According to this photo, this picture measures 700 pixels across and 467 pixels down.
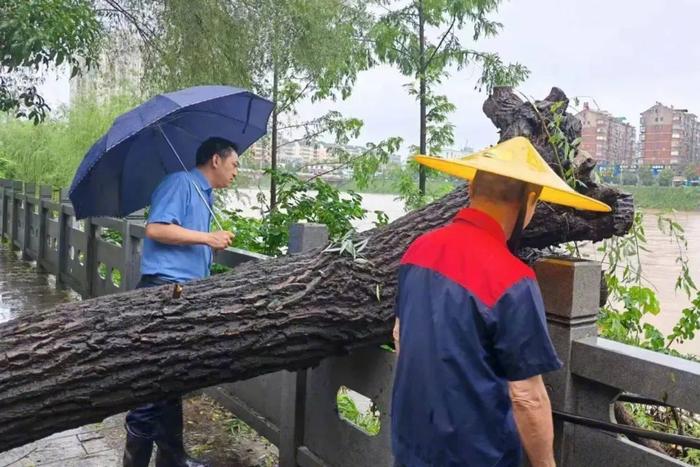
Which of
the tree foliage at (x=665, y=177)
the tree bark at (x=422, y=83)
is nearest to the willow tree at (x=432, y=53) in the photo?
the tree bark at (x=422, y=83)

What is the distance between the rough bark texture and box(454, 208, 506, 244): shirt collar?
103 centimetres

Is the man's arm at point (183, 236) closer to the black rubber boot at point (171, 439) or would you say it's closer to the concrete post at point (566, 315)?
the black rubber boot at point (171, 439)

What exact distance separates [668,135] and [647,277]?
2458 mm

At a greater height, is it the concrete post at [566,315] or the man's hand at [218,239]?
the man's hand at [218,239]

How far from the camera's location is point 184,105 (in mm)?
2975

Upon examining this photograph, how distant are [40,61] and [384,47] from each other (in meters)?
5.50

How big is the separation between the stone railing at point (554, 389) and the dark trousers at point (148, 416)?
1.95 ft

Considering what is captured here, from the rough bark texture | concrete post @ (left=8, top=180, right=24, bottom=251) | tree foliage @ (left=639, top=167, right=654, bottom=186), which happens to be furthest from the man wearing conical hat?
concrete post @ (left=8, top=180, right=24, bottom=251)

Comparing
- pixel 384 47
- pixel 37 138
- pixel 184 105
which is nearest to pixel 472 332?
pixel 184 105

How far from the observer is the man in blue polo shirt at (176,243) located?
2.98 metres

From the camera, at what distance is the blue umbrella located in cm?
309

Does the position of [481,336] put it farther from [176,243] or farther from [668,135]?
[668,135]

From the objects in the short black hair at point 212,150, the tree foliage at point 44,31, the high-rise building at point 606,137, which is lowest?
the short black hair at point 212,150

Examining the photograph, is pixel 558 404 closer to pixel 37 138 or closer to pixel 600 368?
pixel 600 368
